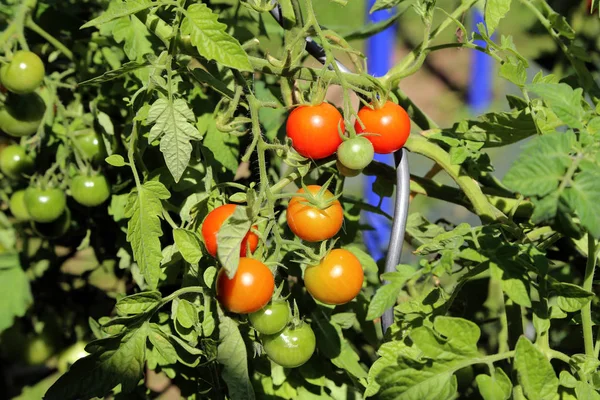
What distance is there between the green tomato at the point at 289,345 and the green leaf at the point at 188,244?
141 millimetres

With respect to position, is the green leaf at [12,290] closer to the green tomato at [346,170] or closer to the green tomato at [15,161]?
the green tomato at [15,161]

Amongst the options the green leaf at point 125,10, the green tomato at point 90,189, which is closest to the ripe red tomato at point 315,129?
the green leaf at point 125,10

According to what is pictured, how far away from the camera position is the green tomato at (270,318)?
0.75 meters

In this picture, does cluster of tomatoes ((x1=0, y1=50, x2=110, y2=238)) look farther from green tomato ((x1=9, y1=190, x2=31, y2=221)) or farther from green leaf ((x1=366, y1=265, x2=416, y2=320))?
green leaf ((x1=366, y1=265, x2=416, y2=320))

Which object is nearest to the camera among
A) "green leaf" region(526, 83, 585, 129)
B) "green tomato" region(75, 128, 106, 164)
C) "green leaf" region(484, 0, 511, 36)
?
"green leaf" region(526, 83, 585, 129)

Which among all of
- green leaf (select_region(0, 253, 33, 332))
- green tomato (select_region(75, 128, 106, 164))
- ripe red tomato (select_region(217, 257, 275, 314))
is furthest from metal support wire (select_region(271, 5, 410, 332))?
green leaf (select_region(0, 253, 33, 332))

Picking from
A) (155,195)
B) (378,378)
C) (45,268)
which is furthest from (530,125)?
(45,268)

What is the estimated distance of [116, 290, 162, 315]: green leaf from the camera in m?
0.80

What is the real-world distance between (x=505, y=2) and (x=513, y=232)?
0.31m

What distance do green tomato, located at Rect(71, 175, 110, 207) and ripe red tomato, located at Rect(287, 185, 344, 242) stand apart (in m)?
0.48

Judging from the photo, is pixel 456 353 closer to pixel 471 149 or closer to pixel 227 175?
pixel 471 149

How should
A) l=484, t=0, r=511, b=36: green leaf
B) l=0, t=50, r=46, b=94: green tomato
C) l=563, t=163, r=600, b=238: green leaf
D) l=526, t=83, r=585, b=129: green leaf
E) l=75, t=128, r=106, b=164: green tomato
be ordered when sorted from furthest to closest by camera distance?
l=75, t=128, r=106, b=164: green tomato → l=0, t=50, r=46, b=94: green tomato → l=484, t=0, r=511, b=36: green leaf → l=526, t=83, r=585, b=129: green leaf → l=563, t=163, r=600, b=238: green leaf

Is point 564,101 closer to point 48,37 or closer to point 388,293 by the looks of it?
point 388,293

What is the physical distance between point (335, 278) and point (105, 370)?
1.04 ft
